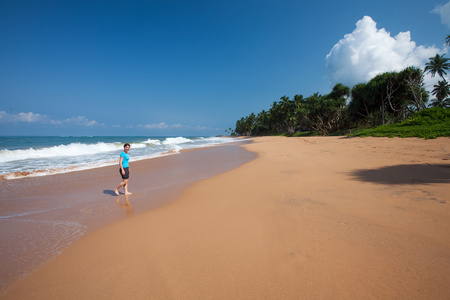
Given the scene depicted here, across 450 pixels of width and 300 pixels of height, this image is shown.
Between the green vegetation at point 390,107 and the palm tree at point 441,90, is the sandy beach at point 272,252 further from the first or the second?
the palm tree at point 441,90

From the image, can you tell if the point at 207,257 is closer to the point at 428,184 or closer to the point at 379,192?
the point at 379,192

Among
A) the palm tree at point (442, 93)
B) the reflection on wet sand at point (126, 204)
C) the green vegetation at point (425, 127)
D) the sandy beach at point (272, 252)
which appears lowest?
the reflection on wet sand at point (126, 204)

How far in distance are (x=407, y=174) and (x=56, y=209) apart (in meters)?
9.88

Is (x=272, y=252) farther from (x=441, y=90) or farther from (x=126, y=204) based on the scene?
(x=441, y=90)

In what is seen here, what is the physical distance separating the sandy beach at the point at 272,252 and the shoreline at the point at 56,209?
13.9 inches

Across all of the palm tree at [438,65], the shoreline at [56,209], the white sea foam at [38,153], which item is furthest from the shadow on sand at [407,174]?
the palm tree at [438,65]

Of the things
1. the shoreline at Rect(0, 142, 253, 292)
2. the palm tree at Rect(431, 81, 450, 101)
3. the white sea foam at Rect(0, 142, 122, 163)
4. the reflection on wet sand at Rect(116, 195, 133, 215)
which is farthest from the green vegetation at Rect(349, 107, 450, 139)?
the palm tree at Rect(431, 81, 450, 101)

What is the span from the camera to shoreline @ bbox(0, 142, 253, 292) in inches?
110

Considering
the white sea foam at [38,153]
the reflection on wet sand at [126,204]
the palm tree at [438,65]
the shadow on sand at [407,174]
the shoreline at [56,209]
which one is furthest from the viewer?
the palm tree at [438,65]

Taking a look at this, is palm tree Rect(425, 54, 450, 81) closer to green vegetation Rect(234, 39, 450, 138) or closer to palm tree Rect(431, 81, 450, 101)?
green vegetation Rect(234, 39, 450, 138)

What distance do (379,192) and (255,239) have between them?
345 cm

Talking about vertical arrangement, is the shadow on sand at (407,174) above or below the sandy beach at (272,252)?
above

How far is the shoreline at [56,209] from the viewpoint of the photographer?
2803 millimetres

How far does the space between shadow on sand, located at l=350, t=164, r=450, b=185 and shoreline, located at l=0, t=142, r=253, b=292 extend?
5.88 metres
